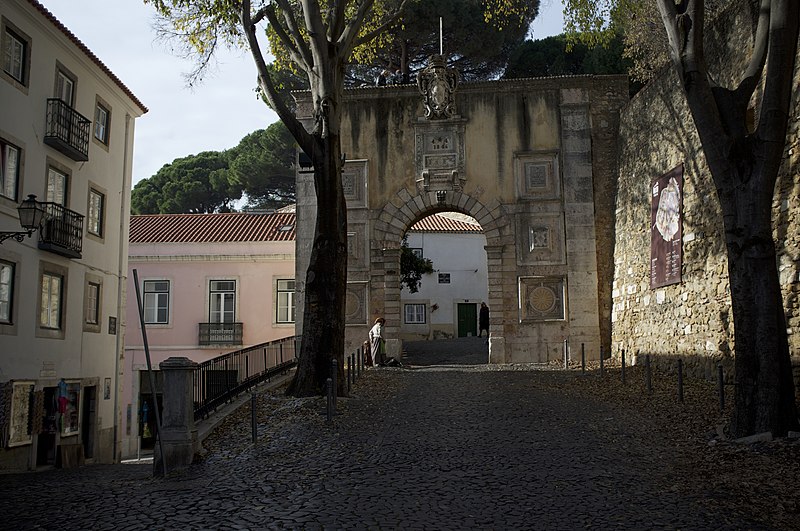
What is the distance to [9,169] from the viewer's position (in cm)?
1647

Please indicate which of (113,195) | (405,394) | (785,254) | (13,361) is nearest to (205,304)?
(113,195)

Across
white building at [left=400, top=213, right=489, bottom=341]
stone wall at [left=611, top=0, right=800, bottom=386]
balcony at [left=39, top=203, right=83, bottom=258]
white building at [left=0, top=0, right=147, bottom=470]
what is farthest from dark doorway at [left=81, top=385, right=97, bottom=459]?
white building at [left=400, top=213, right=489, bottom=341]

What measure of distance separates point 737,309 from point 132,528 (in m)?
7.10

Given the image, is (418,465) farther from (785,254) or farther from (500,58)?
(500,58)

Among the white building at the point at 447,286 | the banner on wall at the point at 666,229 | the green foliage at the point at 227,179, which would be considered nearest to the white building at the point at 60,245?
the banner on wall at the point at 666,229

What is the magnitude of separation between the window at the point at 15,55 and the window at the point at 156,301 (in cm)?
1196

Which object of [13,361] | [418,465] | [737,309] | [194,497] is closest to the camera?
[194,497]

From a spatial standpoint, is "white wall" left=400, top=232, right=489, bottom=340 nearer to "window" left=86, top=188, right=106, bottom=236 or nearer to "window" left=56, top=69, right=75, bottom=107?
"window" left=86, top=188, right=106, bottom=236

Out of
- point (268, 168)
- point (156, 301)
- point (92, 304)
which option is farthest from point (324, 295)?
point (268, 168)

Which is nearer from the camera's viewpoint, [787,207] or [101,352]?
[787,207]

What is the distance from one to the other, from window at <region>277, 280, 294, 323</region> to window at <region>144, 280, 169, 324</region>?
4059mm

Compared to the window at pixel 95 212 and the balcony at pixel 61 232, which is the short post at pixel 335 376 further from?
the window at pixel 95 212

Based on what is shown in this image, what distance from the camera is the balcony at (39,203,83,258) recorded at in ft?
57.9

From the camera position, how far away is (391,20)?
15.3 m
